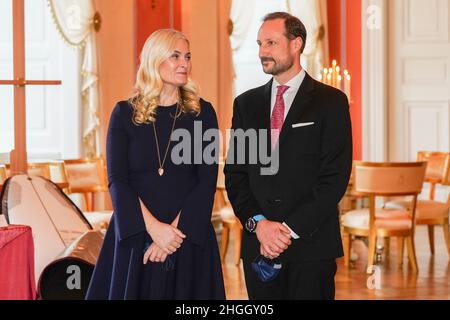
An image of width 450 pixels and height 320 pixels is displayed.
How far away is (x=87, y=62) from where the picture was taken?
281 inches

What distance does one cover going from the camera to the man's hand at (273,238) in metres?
2.45

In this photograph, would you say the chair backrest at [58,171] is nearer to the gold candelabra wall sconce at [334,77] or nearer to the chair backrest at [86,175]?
the chair backrest at [86,175]

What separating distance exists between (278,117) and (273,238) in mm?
428

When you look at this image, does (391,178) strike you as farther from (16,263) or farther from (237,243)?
(16,263)

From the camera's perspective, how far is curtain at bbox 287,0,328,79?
327 inches

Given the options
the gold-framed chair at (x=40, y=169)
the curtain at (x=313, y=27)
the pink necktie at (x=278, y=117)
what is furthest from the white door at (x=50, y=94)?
the pink necktie at (x=278, y=117)

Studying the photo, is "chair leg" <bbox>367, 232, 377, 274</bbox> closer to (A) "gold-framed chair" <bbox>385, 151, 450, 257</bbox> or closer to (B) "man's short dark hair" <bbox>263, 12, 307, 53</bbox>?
(A) "gold-framed chair" <bbox>385, 151, 450, 257</bbox>

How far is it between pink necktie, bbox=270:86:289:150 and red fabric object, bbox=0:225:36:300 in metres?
0.99

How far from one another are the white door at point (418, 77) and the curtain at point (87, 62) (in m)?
3.42

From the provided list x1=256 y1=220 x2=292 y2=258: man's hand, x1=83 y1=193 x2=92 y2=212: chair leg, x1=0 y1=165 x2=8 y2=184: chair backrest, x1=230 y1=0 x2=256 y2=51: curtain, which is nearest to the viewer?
x1=256 y1=220 x2=292 y2=258: man's hand

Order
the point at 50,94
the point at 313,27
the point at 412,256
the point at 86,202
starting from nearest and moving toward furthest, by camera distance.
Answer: the point at 412,256 → the point at 86,202 → the point at 50,94 → the point at 313,27

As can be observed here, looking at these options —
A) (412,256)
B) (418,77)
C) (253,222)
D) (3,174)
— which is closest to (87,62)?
(3,174)

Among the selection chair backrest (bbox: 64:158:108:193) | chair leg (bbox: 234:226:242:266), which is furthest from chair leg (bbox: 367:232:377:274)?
chair backrest (bbox: 64:158:108:193)

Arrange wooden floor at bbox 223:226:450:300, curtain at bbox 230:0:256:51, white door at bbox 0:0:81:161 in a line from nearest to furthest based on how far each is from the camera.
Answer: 1. wooden floor at bbox 223:226:450:300
2. white door at bbox 0:0:81:161
3. curtain at bbox 230:0:256:51
